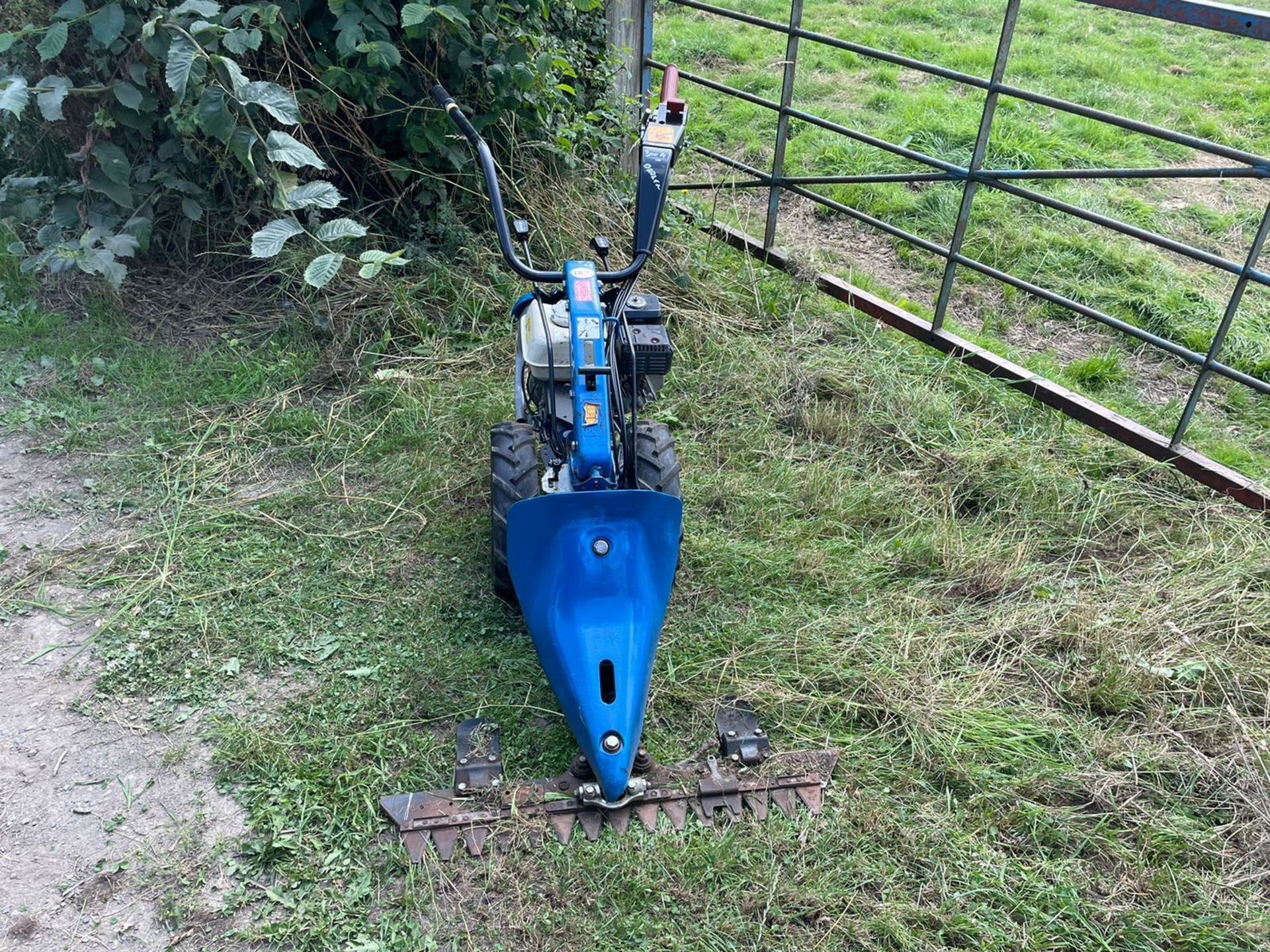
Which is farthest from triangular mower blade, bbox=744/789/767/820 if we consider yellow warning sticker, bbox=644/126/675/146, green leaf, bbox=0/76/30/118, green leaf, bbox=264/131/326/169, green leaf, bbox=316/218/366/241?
green leaf, bbox=0/76/30/118

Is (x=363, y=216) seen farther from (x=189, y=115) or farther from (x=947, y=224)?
(x=947, y=224)

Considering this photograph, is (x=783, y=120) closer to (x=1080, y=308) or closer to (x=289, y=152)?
(x=1080, y=308)

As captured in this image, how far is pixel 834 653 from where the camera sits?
116 inches

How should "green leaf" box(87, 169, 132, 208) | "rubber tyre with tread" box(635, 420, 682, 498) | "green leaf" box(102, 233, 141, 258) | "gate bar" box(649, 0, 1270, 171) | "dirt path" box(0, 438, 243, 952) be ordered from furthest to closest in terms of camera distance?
"green leaf" box(87, 169, 132, 208) → "green leaf" box(102, 233, 141, 258) → "gate bar" box(649, 0, 1270, 171) → "rubber tyre with tread" box(635, 420, 682, 498) → "dirt path" box(0, 438, 243, 952)

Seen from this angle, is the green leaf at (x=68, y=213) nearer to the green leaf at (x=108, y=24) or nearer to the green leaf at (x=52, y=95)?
the green leaf at (x=52, y=95)

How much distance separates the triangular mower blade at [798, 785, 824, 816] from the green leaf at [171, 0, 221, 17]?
3.23m

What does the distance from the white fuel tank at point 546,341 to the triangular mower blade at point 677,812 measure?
1.20m

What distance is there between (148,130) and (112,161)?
19cm

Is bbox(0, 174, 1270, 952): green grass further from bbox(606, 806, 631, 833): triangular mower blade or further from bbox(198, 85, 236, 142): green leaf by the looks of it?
bbox(198, 85, 236, 142): green leaf

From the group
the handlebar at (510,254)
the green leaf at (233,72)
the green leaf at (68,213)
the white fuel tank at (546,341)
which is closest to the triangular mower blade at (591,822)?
the white fuel tank at (546,341)

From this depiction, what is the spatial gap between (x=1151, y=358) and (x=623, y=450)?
2899 mm

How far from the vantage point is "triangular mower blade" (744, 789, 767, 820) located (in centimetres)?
245

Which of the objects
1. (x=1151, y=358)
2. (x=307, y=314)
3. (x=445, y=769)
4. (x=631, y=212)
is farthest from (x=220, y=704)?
(x=1151, y=358)

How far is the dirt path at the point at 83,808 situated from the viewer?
7.34 ft
